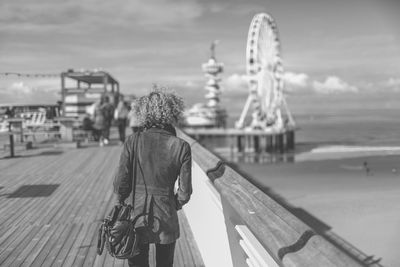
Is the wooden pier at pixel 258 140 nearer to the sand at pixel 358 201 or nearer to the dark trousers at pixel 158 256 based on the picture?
the sand at pixel 358 201

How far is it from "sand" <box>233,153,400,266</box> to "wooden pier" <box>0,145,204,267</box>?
304cm

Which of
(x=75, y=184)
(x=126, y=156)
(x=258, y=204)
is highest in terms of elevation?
(x=126, y=156)

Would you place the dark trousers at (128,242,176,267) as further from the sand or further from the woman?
the sand

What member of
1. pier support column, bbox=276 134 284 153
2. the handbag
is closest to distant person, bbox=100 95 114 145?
the handbag

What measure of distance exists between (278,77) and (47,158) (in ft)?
150

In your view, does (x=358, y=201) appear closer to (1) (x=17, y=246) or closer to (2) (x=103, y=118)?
(2) (x=103, y=118)

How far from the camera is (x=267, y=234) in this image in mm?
1568

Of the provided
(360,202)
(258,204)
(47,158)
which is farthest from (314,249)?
(360,202)

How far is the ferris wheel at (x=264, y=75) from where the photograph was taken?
145 ft

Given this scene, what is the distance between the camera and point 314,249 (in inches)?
50.2

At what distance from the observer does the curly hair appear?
7.69 ft

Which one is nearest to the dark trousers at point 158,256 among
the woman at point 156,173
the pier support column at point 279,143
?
the woman at point 156,173

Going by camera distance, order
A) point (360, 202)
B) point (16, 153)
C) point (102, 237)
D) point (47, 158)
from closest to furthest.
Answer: point (102, 237), point (47, 158), point (16, 153), point (360, 202)

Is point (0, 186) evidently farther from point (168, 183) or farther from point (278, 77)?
point (278, 77)
